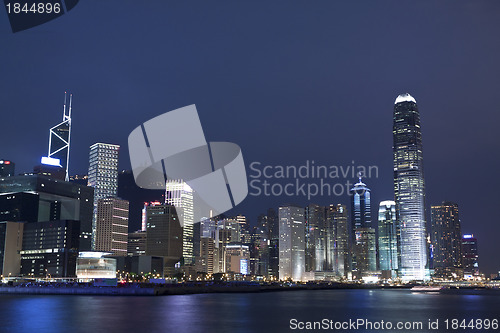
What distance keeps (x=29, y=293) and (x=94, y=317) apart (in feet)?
274

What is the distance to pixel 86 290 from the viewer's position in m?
132

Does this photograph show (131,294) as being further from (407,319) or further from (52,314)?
(407,319)

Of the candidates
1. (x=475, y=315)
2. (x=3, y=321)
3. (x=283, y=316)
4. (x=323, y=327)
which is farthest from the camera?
(x=475, y=315)

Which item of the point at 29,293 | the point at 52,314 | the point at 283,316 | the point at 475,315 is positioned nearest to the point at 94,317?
the point at 52,314

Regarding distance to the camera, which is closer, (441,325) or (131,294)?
(441,325)

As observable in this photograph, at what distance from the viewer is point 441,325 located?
57.1 m

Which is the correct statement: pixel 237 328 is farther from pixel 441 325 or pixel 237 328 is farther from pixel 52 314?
pixel 52 314

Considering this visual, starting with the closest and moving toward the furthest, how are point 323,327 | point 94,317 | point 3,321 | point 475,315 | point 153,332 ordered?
point 153,332
point 323,327
point 3,321
point 94,317
point 475,315

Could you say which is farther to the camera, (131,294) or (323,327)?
(131,294)

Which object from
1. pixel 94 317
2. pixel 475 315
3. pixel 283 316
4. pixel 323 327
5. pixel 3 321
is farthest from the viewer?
pixel 475 315

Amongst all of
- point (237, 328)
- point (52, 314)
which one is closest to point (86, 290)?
point (52, 314)

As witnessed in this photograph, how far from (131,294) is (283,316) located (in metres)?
69.6

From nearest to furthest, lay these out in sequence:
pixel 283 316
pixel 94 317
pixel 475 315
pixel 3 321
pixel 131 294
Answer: pixel 3 321
pixel 94 317
pixel 283 316
pixel 475 315
pixel 131 294

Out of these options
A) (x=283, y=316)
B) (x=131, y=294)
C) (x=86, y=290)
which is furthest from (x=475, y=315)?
(x=86, y=290)
